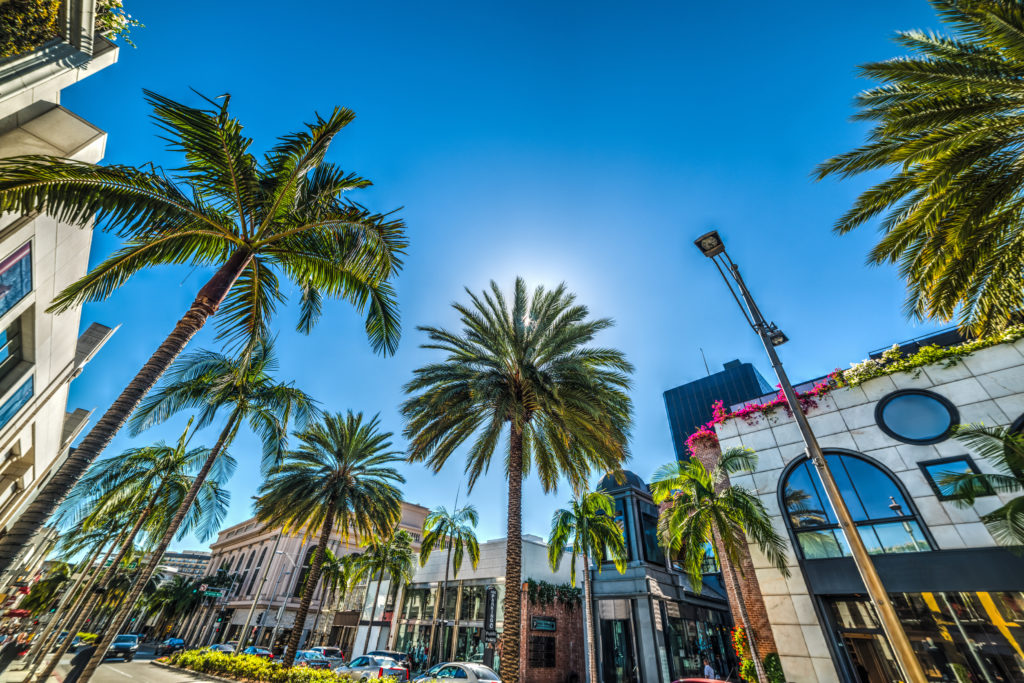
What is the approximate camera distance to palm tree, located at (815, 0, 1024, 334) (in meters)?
7.83

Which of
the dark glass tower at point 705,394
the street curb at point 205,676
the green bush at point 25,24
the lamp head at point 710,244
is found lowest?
the street curb at point 205,676

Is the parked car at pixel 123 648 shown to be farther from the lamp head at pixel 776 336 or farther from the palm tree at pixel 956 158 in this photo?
the palm tree at pixel 956 158

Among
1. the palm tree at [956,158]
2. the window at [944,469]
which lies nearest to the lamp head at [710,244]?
the palm tree at [956,158]

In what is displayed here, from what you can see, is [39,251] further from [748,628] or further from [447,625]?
[447,625]

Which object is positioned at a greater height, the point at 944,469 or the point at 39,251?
the point at 39,251

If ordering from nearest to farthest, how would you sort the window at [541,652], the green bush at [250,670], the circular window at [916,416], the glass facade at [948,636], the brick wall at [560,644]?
the glass facade at [948,636]
the circular window at [916,416]
the green bush at [250,670]
the brick wall at [560,644]
the window at [541,652]

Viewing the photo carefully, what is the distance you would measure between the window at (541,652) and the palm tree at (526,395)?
1536 centimetres

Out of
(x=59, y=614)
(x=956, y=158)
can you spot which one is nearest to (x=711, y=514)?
(x=956, y=158)

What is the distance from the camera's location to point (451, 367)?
15484 millimetres

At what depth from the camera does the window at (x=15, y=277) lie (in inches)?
412

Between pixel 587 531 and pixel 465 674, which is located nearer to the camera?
pixel 465 674

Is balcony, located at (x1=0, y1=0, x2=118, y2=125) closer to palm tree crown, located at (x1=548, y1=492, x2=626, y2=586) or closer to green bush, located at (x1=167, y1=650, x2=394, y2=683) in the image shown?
green bush, located at (x1=167, y1=650, x2=394, y2=683)

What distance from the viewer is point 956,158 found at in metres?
8.29

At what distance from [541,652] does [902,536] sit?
2097 centimetres
